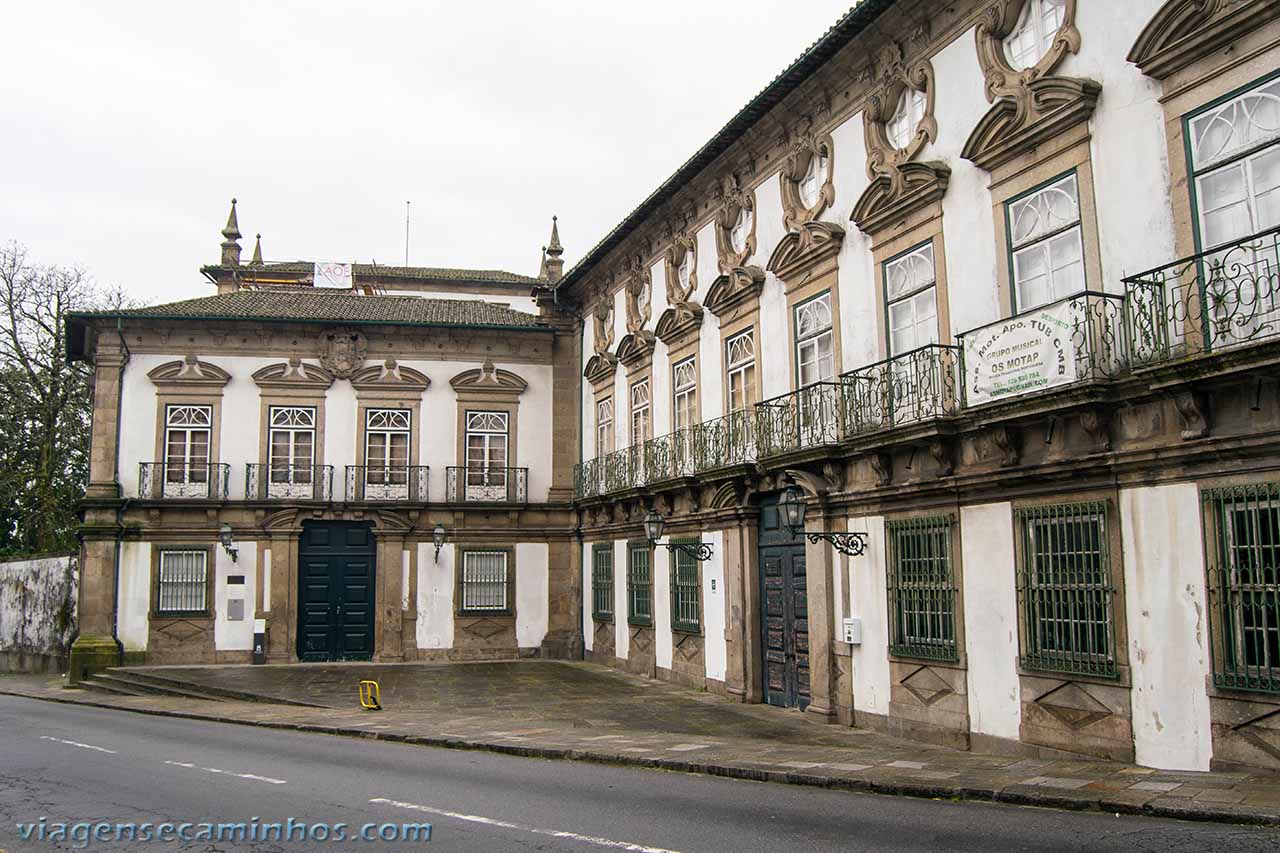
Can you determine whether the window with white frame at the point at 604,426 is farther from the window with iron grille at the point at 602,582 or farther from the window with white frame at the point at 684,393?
the window with white frame at the point at 684,393

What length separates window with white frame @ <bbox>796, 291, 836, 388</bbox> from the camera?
14.8 metres

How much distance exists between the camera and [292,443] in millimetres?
24828

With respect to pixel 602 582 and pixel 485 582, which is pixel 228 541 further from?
pixel 602 582

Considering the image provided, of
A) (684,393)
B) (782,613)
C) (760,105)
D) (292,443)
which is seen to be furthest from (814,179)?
(292,443)

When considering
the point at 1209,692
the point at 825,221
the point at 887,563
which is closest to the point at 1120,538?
the point at 1209,692

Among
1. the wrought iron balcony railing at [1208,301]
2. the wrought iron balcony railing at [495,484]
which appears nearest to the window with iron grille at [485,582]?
the wrought iron balcony railing at [495,484]

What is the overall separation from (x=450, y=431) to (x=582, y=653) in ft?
19.1

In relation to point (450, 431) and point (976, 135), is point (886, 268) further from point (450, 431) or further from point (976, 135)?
point (450, 431)

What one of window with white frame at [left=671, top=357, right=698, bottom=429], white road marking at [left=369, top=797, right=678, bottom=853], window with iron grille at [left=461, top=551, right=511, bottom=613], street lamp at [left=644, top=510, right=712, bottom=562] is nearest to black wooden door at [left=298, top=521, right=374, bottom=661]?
window with iron grille at [left=461, top=551, right=511, bottom=613]

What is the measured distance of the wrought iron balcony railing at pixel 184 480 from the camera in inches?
942

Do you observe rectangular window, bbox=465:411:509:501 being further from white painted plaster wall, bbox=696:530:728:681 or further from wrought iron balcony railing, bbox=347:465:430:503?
white painted plaster wall, bbox=696:530:728:681

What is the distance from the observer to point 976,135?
11.8m

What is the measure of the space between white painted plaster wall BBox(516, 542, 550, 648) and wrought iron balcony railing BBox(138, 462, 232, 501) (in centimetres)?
660

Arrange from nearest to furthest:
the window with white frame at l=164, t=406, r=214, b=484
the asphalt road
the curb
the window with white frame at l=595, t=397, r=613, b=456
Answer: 1. the asphalt road
2. the curb
3. the window with white frame at l=595, t=397, r=613, b=456
4. the window with white frame at l=164, t=406, r=214, b=484
